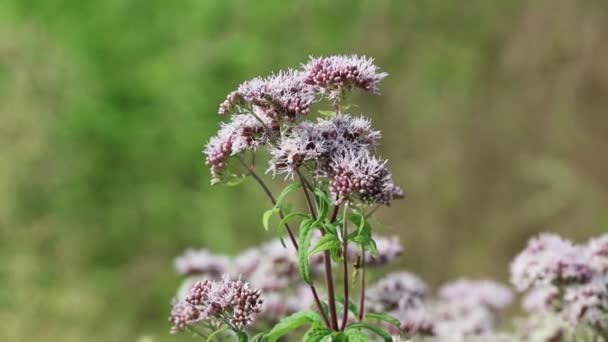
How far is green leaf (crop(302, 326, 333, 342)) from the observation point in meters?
1.68

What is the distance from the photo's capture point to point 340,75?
1.74 metres

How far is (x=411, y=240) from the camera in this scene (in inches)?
232

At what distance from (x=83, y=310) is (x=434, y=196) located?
2385 mm

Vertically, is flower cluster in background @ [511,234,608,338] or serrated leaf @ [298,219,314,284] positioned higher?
flower cluster in background @ [511,234,608,338]

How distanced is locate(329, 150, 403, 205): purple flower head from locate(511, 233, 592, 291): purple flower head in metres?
0.84

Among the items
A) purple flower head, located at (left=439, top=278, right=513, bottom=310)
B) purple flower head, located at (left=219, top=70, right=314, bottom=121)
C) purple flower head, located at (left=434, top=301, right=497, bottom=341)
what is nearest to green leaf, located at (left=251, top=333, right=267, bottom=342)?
purple flower head, located at (left=219, top=70, right=314, bottom=121)

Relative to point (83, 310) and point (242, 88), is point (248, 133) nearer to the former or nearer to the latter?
point (242, 88)

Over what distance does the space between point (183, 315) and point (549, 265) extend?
0.98 metres

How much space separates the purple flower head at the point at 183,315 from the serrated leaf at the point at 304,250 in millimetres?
333

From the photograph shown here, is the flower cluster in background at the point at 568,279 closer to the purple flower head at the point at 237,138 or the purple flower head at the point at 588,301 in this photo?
the purple flower head at the point at 588,301

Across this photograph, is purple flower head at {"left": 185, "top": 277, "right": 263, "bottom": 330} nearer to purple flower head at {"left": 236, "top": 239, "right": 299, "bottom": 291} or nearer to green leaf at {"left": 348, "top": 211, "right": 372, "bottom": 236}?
green leaf at {"left": 348, "top": 211, "right": 372, "bottom": 236}

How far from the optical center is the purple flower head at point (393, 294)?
2.45 metres

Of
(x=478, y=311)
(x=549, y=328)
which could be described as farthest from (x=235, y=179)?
(x=478, y=311)

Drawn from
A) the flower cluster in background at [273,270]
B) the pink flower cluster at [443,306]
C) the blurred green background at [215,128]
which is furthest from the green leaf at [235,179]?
the blurred green background at [215,128]
